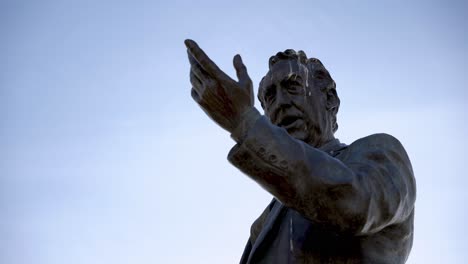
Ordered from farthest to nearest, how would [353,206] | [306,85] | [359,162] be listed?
[306,85]
[359,162]
[353,206]

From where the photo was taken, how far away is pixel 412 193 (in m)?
4.76

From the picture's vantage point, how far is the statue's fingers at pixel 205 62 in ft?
14.5

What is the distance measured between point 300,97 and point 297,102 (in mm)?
71

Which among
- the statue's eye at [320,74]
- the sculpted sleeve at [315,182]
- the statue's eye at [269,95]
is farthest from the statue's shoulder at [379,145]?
the statue's eye at [320,74]

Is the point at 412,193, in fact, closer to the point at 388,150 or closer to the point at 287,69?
the point at 388,150

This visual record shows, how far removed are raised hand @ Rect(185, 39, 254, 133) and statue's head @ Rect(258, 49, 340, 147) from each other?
1180 mm

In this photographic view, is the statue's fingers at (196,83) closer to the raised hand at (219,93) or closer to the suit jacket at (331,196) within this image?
the raised hand at (219,93)

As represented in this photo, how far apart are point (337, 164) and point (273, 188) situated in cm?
41

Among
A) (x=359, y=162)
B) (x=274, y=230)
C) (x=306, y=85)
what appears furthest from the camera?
(x=306, y=85)

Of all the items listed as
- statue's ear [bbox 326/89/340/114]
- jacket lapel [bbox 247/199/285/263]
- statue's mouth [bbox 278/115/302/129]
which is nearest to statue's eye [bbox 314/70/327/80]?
statue's ear [bbox 326/89/340/114]

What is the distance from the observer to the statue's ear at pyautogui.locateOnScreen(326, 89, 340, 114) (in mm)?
5934

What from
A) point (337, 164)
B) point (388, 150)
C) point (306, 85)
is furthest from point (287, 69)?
point (337, 164)

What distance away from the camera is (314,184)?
4168 millimetres

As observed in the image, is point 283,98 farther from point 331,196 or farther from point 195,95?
point 331,196
